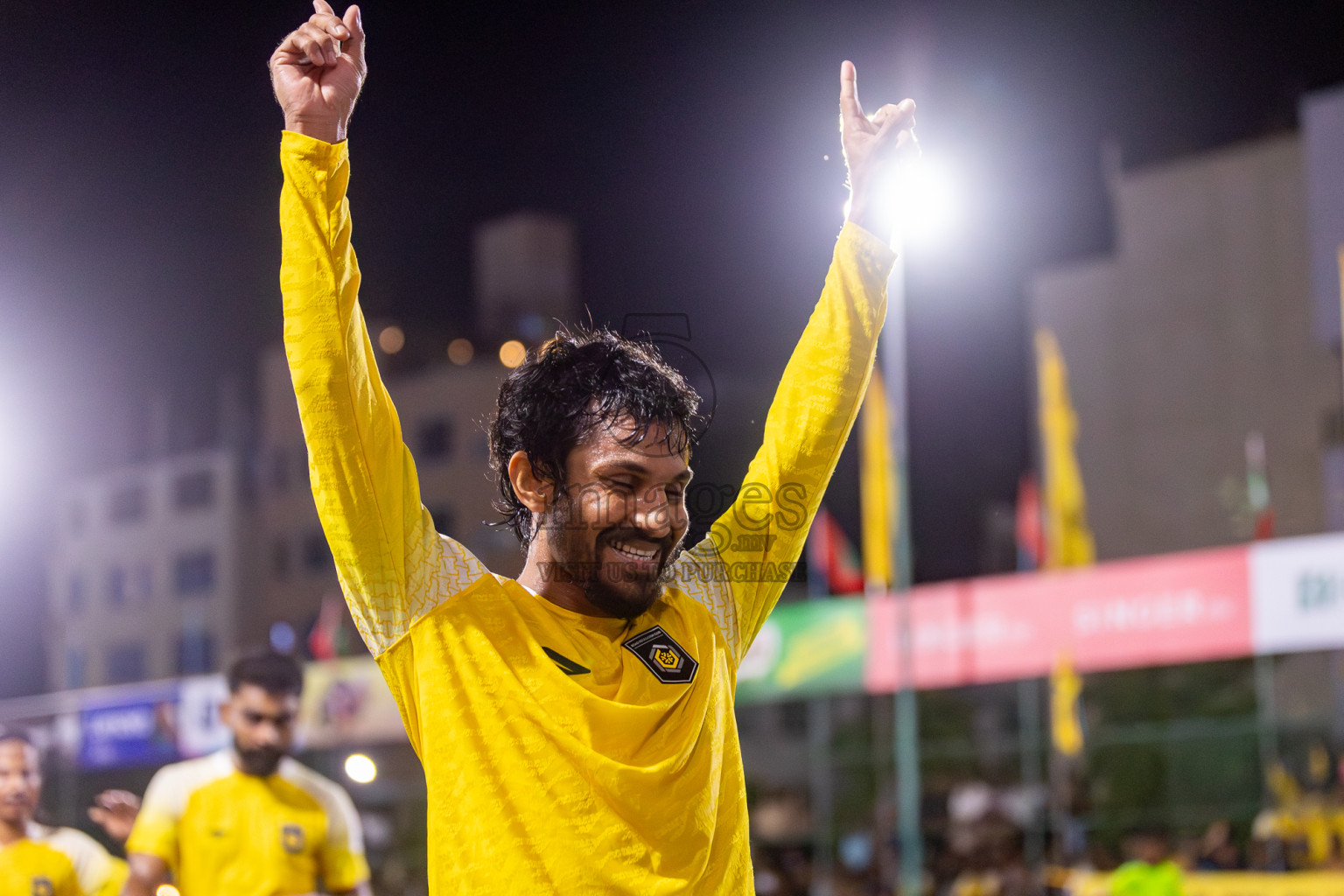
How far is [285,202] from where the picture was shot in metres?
2.15

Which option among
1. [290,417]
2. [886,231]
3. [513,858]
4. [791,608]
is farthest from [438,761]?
[290,417]

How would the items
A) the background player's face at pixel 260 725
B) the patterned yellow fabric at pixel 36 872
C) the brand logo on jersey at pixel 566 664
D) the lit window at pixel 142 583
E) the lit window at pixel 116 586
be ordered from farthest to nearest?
the lit window at pixel 116 586 < the lit window at pixel 142 583 < the background player's face at pixel 260 725 < the patterned yellow fabric at pixel 36 872 < the brand logo on jersey at pixel 566 664

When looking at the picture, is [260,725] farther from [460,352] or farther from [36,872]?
[460,352]

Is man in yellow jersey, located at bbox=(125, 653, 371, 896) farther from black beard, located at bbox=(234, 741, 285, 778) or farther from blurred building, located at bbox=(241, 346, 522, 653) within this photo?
blurred building, located at bbox=(241, 346, 522, 653)

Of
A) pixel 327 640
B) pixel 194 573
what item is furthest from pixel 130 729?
pixel 194 573

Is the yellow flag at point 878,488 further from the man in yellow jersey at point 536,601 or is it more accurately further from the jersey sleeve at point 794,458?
the man in yellow jersey at point 536,601

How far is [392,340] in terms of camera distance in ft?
114

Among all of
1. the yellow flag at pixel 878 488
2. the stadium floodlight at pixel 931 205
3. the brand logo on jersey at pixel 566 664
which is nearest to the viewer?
the brand logo on jersey at pixel 566 664

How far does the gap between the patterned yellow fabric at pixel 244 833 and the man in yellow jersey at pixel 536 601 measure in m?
3.22

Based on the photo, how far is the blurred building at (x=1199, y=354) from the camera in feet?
100

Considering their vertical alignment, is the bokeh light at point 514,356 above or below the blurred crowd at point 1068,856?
above

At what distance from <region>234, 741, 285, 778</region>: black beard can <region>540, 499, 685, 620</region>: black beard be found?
3520mm

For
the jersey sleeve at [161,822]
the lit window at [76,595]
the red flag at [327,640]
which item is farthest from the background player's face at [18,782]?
the lit window at [76,595]

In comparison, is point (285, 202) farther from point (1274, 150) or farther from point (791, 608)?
point (1274, 150)
